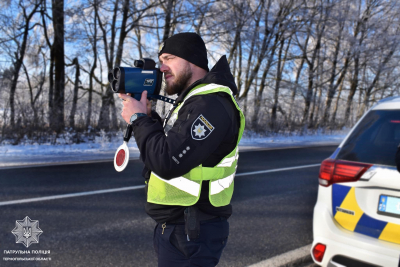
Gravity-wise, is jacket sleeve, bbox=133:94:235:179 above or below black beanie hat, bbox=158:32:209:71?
below

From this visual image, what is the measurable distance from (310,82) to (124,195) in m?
21.7

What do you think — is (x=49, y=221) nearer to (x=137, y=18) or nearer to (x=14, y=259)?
(x=14, y=259)

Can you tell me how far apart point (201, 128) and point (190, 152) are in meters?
0.12

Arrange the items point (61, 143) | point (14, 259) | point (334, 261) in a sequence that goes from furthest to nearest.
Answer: point (61, 143) → point (14, 259) → point (334, 261)

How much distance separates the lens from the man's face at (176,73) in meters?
1.69

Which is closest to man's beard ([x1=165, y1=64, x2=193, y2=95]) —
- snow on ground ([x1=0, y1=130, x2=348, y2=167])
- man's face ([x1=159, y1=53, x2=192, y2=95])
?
man's face ([x1=159, y1=53, x2=192, y2=95])

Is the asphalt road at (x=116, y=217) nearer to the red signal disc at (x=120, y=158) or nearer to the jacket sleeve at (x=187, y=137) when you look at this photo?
the red signal disc at (x=120, y=158)

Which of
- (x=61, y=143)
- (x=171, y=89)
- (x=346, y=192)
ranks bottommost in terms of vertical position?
(x=61, y=143)

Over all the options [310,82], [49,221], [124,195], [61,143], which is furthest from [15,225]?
[310,82]

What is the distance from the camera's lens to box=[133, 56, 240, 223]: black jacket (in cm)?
138

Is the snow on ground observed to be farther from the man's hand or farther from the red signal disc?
the man's hand

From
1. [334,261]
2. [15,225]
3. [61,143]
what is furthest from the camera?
[61,143]

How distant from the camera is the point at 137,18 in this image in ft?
51.1

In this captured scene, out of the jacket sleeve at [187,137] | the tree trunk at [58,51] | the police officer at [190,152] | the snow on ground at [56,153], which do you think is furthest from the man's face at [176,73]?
the tree trunk at [58,51]
